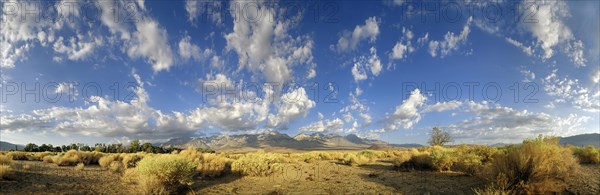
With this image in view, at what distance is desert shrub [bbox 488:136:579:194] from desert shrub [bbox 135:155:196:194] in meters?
11.8

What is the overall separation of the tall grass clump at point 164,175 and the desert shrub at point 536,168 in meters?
11.8

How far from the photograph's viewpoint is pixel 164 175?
11.8 meters

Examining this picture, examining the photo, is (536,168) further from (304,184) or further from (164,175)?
(164,175)

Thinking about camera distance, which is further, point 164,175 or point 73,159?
point 73,159

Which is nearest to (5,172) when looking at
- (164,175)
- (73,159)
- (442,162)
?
(164,175)

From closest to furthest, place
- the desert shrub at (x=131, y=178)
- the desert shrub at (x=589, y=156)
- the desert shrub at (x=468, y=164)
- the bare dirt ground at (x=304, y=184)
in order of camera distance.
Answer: the bare dirt ground at (x=304, y=184), the desert shrub at (x=131, y=178), the desert shrub at (x=468, y=164), the desert shrub at (x=589, y=156)

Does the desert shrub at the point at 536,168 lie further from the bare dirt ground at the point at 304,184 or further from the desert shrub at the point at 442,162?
the desert shrub at the point at 442,162

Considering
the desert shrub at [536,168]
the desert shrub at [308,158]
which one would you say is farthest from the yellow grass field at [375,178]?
the desert shrub at [308,158]

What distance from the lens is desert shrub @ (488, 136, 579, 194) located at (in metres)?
9.12

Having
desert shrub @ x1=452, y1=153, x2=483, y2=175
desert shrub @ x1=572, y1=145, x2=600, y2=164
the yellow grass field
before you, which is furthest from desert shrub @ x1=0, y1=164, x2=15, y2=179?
desert shrub @ x1=572, y1=145, x2=600, y2=164

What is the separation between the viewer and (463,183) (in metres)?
12.1

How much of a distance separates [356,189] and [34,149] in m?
57.8

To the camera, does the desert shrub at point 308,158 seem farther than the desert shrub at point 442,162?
Yes

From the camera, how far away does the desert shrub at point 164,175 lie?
10.8m
